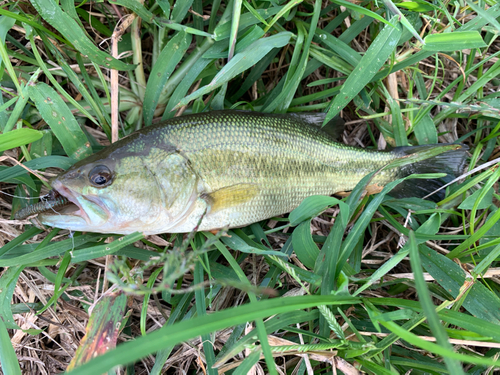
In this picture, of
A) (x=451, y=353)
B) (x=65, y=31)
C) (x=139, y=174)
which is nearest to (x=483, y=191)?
(x=451, y=353)

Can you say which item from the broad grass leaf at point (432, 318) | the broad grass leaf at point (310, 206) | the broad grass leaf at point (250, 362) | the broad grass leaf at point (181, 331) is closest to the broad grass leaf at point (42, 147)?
the broad grass leaf at point (181, 331)

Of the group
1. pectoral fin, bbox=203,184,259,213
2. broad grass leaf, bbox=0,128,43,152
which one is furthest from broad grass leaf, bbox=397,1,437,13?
broad grass leaf, bbox=0,128,43,152

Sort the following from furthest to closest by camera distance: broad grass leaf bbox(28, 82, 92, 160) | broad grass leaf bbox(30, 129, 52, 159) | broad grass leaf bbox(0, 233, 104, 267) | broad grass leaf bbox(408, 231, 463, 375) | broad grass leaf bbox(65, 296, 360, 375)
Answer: broad grass leaf bbox(30, 129, 52, 159) < broad grass leaf bbox(28, 82, 92, 160) < broad grass leaf bbox(0, 233, 104, 267) < broad grass leaf bbox(408, 231, 463, 375) < broad grass leaf bbox(65, 296, 360, 375)

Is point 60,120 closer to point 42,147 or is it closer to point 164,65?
point 42,147

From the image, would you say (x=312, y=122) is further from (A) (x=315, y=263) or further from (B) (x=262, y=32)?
(A) (x=315, y=263)

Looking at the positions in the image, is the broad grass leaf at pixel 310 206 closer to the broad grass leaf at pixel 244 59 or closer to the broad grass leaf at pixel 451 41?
the broad grass leaf at pixel 244 59

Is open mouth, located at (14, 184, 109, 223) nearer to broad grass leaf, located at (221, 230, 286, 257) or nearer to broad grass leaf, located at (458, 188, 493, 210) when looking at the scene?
broad grass leaf, located at (221, 230, 286, 257)

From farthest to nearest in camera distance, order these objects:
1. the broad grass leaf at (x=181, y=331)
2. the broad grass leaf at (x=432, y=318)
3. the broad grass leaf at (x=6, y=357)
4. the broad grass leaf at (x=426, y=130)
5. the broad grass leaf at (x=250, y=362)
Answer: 1. the broad grass leaf at (x=426, y=130)
2. the broad grass leaf at (x=6, y=357)
3. the broad grass leaf at (x=250, y=362)
4. the broad grass leaf at (x=432, y=318)
5. the broad grass leaf at (x=181, y=331)
